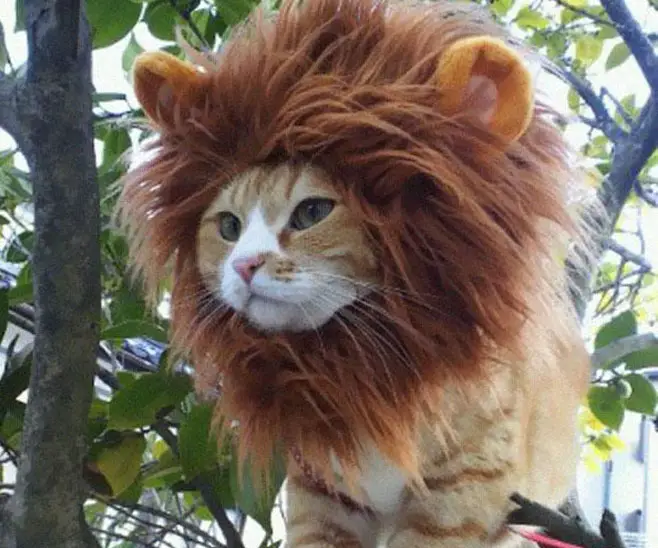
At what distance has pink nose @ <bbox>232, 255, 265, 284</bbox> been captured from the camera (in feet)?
1.20

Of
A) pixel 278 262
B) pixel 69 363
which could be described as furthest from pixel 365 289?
pixel 69 363

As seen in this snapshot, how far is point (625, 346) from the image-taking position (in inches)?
24.2

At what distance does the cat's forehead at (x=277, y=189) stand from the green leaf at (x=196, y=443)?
199 millimetres

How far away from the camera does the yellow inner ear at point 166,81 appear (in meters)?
0.42

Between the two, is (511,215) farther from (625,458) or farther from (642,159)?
(625,458)

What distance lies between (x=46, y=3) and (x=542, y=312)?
11.4 inches

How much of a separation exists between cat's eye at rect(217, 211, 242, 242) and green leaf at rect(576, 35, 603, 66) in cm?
53

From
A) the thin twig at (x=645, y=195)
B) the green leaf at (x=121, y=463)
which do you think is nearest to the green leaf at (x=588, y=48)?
the thin twig at (x=645, y=195)

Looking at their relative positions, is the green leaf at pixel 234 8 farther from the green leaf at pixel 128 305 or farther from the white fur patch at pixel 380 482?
the white fur patch at pixel 380 482

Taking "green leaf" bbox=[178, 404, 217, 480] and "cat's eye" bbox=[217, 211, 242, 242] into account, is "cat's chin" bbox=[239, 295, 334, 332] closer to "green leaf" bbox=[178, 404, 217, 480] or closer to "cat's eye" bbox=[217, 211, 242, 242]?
"cat's eye" bbox=[217, 211, 242, 242]

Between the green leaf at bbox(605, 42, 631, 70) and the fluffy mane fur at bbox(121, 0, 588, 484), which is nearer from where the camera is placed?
the fluffy mane fur at bbox(121, 0, 588, 484)

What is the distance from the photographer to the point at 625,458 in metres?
1.13

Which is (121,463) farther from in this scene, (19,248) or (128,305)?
(19,248)

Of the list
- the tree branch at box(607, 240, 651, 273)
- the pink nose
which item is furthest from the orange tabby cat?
the tree branch at box(607, 240, 651, 273)
